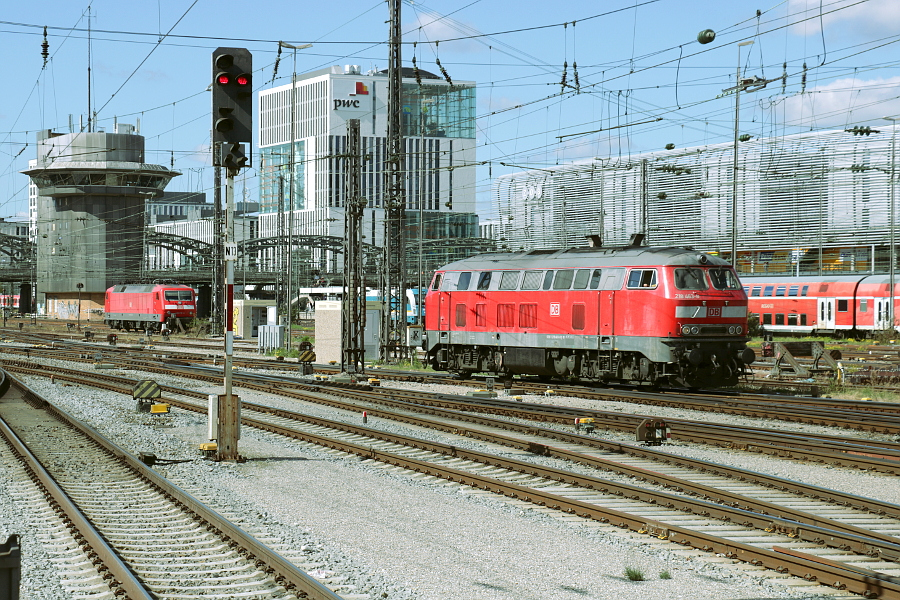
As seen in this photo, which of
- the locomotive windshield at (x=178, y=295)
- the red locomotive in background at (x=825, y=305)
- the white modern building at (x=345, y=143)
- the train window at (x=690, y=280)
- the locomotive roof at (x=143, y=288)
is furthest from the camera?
the white modern building at (x=345, y=143)

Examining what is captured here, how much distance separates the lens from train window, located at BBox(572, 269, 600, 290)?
2838 cm

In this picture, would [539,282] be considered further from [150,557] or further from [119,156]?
[119,156]

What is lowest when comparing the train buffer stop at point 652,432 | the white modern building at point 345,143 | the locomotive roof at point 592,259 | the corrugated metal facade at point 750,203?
the train buffer stop at point 652,432

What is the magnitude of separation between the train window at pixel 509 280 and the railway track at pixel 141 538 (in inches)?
628

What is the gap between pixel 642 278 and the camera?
26.8 m

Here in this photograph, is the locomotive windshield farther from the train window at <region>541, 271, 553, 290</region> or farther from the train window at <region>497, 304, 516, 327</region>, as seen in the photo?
the train window at <region>541, 271, 553, 290</region>

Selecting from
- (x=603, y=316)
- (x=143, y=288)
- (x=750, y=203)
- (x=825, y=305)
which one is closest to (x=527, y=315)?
(x=603, y=316)

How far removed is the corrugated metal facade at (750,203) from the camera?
76250 mm

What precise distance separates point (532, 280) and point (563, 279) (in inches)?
49.9

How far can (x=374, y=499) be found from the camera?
12938mm

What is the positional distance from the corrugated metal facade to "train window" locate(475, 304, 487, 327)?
3844 centimetres

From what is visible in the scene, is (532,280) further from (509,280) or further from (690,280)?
(690,280)

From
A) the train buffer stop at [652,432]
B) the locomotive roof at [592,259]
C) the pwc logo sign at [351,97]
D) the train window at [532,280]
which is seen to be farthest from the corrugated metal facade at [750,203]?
the pwc logo sign at [351,97]

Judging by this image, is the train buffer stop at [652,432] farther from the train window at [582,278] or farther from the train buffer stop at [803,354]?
the train buffer stop at [803,354]
